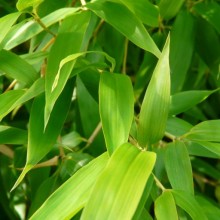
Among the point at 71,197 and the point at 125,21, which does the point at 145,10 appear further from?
the point at 71,197

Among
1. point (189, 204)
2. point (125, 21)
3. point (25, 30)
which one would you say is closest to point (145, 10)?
point (125, 21)

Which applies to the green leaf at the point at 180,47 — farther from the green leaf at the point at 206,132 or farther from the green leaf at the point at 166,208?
the green leaf at the point at 166,208

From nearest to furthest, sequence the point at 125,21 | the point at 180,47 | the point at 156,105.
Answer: the point at 156,105
the point at 125,21
the point at 180,47

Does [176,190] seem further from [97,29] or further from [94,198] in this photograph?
[97,29]

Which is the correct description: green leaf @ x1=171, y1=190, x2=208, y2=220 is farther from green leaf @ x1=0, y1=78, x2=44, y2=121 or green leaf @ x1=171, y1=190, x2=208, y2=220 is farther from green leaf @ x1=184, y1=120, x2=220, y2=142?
green leaf @ x1=0, y1=78, x2=44, y2=121

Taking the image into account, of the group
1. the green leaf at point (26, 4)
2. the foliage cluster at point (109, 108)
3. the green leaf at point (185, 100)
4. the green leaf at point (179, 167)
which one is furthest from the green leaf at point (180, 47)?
the green leaf at point (26, 4)

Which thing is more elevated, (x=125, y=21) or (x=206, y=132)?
(x=125, y=21)

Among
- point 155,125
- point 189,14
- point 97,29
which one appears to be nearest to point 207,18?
point 189,14
